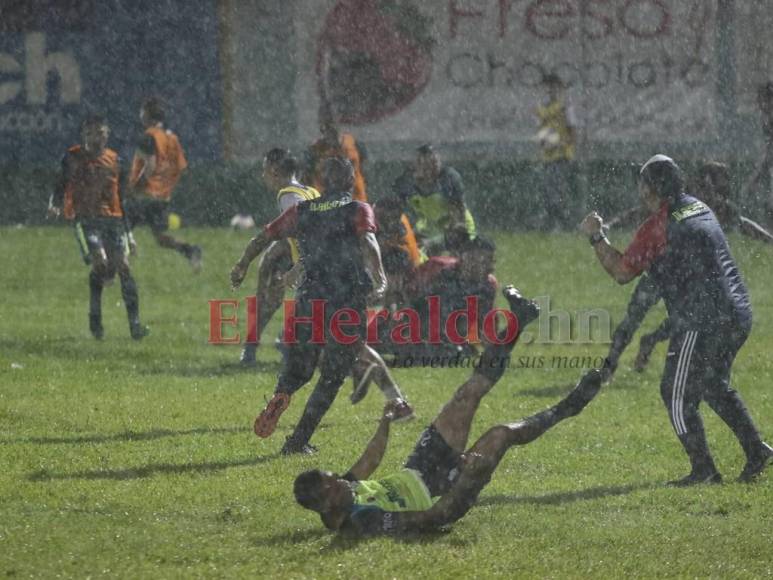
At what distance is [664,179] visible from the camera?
1033 centimetres

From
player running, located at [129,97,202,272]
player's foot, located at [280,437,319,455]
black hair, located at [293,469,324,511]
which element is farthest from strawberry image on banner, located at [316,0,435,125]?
black hair, located at [293,469,324,511]

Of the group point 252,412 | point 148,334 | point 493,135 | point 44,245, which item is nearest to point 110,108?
point 44,245

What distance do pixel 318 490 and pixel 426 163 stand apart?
7.59 m

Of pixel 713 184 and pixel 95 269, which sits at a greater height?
pixel 713 184

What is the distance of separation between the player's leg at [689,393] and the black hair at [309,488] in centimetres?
279

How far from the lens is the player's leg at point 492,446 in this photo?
9.04m

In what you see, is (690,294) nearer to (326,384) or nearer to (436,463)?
(436,463)

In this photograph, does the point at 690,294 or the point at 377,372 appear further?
the point at 377,372

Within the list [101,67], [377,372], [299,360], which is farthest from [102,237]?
[101,67]

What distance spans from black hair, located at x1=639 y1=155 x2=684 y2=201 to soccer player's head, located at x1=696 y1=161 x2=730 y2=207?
3.54 m

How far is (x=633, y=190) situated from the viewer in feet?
92.7

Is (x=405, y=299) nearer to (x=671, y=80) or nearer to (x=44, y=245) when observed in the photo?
(x=44, y=245)

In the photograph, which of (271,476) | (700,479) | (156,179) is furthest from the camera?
(156,179)

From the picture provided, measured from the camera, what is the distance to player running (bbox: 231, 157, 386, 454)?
11.4 meters
